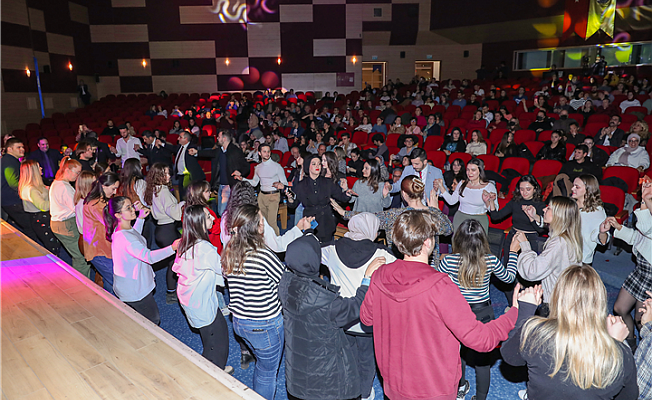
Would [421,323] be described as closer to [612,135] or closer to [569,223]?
[569,223]

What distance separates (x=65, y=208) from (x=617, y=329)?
15.3 ft

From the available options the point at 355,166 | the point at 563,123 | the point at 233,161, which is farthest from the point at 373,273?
the point at 563,123

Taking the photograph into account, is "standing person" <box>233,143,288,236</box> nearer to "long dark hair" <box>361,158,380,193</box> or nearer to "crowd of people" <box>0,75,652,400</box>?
"crowd of people" <box>0,75,652,400</box>

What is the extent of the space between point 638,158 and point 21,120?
56.5ft

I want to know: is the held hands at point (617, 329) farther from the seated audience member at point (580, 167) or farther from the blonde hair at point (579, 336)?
the seated audience member at point (580, 167)

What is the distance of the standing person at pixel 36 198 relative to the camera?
15.0 feet

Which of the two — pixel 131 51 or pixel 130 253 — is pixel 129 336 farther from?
pixel 131 51

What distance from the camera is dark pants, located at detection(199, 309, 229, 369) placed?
2.80 meters

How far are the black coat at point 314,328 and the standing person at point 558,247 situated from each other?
129 cm

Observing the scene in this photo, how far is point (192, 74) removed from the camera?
18641mm

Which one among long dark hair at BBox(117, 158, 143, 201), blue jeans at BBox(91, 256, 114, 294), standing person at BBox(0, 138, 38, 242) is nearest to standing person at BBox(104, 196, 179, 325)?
blue jeans at BBox(91, 256, 114, 294)

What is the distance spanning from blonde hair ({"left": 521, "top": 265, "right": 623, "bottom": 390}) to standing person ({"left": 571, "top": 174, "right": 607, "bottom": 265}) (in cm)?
193

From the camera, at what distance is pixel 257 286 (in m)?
2.34

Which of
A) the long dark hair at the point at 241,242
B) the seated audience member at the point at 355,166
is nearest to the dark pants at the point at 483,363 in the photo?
the long dark hair at the point at 241,242
